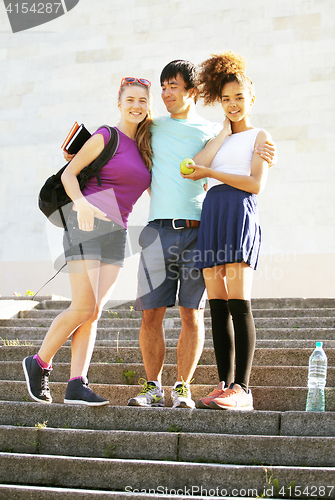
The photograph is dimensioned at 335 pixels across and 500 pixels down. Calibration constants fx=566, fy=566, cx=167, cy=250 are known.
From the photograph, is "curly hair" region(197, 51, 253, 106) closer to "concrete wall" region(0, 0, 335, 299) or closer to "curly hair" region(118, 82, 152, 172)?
"curly hair" region(118, 82, 152, 172)

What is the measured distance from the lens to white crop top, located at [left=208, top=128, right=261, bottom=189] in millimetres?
3151

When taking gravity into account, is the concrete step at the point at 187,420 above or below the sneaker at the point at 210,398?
below

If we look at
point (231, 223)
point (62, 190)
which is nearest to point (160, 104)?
point (62, 190)

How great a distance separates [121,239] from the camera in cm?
318

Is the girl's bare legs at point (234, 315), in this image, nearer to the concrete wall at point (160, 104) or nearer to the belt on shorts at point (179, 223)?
the belt on shorts at point (179, 223)

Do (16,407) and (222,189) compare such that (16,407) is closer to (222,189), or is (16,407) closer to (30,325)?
(222,189)

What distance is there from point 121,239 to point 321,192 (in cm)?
585

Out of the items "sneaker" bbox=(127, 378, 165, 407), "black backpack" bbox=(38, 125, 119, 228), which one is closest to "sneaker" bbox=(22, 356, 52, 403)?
"sneaker" bbox=(127, 378, 165, 407)

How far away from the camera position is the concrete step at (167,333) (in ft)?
14.7

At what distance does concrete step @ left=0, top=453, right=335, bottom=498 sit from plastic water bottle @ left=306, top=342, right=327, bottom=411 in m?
0.68

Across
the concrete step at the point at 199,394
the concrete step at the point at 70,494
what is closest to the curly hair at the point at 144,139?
the concrete step at the point at 199,394

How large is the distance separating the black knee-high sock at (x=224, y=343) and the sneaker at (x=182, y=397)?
20 centimetres

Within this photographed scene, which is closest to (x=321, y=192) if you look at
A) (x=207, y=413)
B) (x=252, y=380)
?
(x=252, y=380)

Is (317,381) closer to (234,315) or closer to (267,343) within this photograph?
(234,315)
